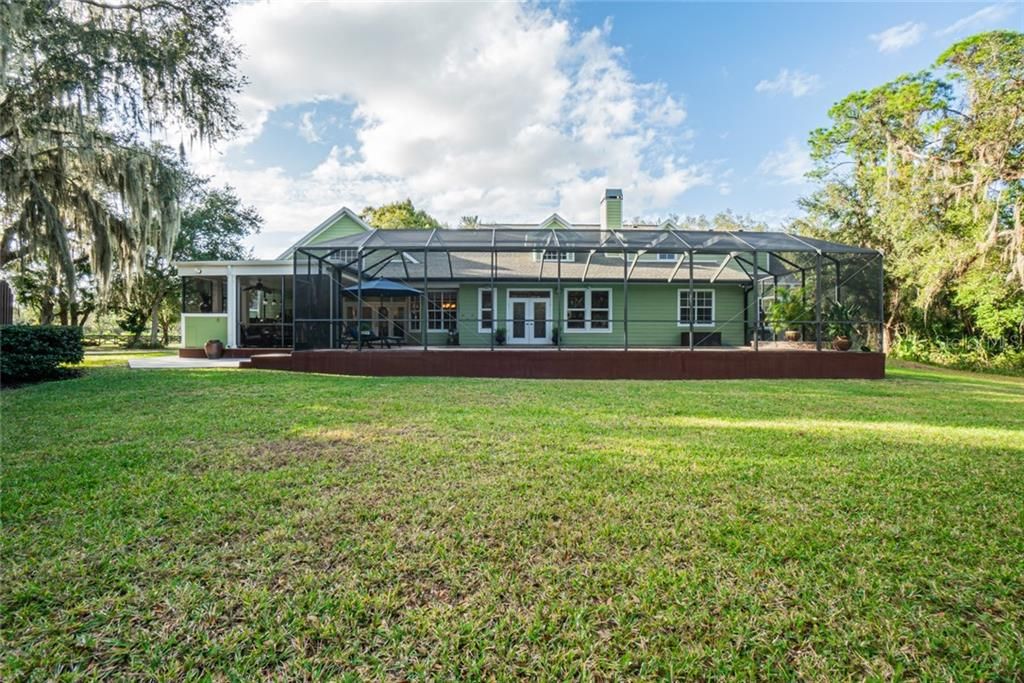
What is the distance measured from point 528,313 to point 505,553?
41.4 feet

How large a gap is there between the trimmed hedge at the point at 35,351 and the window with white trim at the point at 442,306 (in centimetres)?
836

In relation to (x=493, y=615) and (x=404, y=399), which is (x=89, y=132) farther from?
(x=493, y=615)

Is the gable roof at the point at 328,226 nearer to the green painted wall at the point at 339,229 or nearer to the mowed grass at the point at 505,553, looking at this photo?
the green painted wall at the point at 339,229

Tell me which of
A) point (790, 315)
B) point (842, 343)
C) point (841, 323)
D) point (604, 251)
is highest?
point (604, 251)

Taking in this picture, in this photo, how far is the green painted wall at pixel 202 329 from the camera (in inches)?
556

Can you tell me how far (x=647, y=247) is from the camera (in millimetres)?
9836

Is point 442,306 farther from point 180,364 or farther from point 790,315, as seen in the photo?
point 790,315

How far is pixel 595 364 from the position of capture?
9.74m

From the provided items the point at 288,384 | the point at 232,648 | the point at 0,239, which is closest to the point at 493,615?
the point at 232,648

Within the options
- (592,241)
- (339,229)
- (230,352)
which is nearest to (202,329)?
(230,352)

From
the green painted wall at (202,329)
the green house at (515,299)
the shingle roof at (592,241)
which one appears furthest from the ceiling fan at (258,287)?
the shingle roof at (592,241)

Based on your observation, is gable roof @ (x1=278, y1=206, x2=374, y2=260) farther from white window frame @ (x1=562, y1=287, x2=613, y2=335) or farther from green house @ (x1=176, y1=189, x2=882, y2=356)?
white window frame @ (x1=562, y1=287, x2=613, y2=335)

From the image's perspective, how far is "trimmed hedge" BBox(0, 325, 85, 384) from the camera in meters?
7.35

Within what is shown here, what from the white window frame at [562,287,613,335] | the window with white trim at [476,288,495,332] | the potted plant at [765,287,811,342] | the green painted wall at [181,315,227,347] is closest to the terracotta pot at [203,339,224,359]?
the green painted wall at [181,315,227,347]
